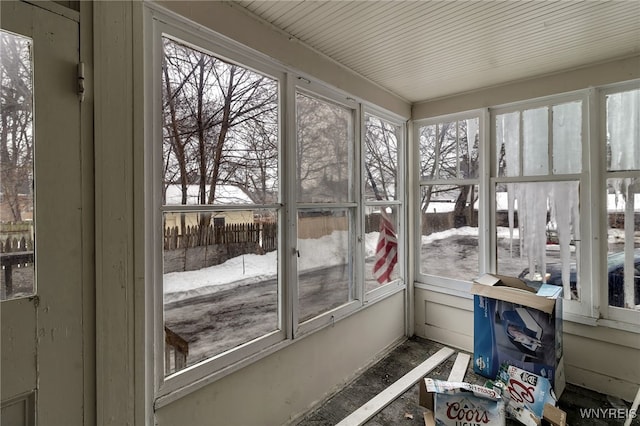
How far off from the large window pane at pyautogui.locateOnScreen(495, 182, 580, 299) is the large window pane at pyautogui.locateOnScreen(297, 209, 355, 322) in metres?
1.53

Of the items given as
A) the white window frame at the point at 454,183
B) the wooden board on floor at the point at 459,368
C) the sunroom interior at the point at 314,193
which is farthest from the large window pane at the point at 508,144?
the wooden board on floor at the point at 459,368

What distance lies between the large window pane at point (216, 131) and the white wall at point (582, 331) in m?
2.17

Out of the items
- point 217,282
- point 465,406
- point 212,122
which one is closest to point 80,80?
point 212,122

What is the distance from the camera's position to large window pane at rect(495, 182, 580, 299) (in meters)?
2.51

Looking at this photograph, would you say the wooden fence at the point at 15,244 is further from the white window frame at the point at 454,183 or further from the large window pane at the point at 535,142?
the large window pane at the point at 535,142

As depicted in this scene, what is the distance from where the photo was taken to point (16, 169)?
1.04 m

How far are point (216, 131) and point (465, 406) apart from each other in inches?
89.3

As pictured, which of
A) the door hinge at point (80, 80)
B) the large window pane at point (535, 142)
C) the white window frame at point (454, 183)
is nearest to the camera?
the door hinge at point (80, 80)

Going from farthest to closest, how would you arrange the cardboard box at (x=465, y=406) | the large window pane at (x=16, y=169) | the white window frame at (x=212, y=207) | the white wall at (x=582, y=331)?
the white wall at (x=582, y=331), the cardboard box at (x=465, y=406), the white window frame at (x=212, y=207), the large window pane at (x=16, y=169)

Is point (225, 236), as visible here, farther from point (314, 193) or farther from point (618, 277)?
point (618, 277)

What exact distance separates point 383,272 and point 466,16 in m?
2.19

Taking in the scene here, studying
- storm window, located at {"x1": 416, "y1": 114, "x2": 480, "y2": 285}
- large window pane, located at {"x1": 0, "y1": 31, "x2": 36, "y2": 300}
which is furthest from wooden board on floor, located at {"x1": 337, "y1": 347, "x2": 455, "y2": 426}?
large window pane, located at {"x1": 0, "y1": 31, "x2": 36, "y2": 300}

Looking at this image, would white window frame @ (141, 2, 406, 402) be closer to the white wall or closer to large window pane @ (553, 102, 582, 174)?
the white wall

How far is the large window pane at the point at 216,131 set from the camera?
1.48m
